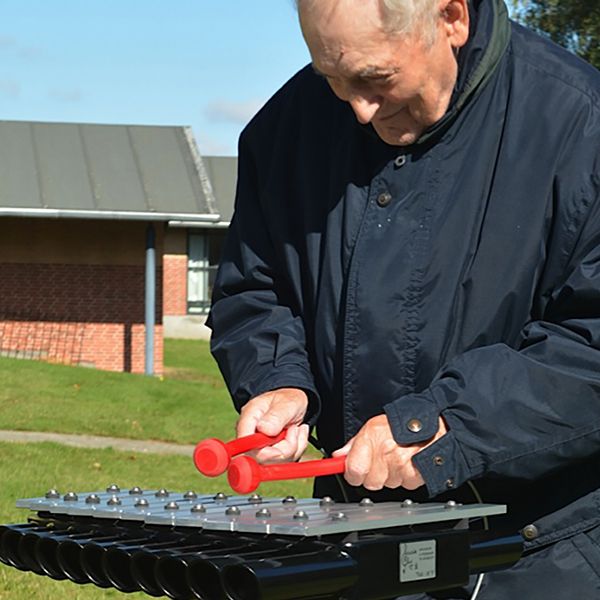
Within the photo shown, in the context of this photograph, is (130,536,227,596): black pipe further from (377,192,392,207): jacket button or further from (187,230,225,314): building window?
(187,230,225,314): building window

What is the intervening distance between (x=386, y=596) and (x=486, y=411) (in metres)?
0.47

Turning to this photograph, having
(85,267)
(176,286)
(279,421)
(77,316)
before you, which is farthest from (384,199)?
(176,286)

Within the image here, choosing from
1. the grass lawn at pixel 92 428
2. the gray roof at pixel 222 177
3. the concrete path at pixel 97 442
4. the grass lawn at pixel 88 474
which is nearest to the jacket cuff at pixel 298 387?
the grass lawn at pixel 92 428

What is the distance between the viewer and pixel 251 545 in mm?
2402

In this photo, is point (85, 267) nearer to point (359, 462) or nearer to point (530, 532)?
point (530, 532)

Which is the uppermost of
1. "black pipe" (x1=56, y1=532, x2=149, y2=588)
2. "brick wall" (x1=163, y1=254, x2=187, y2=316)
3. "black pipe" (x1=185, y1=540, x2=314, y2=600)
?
"black pipe" (x1=185, y1=540, x2=314, y2=600)

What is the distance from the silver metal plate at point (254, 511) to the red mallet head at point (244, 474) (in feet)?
0.13

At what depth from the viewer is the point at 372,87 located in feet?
9.59

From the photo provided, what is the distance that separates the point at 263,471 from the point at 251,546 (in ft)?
1.01

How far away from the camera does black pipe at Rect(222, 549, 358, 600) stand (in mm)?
2242

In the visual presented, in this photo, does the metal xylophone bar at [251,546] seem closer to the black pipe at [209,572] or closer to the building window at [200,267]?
the black pipe at [209,572]

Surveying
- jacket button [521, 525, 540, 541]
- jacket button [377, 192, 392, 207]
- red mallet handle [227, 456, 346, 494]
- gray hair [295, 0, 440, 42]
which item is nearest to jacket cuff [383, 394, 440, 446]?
red mallet handle [227, 456, 346, 494]

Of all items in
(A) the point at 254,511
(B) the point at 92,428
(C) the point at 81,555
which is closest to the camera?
(C) the point at 81,555

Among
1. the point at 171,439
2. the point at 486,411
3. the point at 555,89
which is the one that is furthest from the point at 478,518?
the point at 171,439
